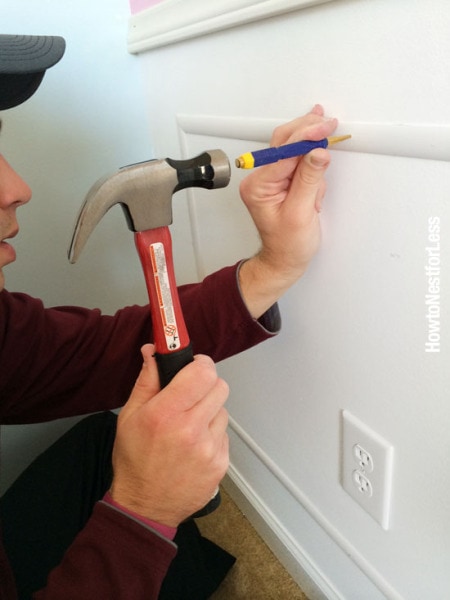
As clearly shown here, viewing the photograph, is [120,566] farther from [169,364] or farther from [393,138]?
[393,138]

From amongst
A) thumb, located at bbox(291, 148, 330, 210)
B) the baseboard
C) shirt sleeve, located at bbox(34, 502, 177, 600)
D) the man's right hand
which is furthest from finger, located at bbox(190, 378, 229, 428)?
the baseboard

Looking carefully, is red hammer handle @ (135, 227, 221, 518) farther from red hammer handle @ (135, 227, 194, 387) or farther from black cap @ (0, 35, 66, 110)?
black cap @ (0, 35, 66, 110)

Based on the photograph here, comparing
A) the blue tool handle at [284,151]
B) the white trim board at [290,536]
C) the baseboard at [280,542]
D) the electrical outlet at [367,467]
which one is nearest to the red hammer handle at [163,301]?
the blue tool handle at [284,151]

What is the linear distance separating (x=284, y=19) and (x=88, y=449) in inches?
32.5

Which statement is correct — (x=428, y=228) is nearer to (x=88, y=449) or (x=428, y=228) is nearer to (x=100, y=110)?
(x=100, y=110)

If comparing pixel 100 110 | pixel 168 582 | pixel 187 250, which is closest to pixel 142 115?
pixel 100 110

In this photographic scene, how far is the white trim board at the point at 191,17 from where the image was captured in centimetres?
50

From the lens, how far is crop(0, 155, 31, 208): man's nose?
1.73 ft

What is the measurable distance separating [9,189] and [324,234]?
366mm

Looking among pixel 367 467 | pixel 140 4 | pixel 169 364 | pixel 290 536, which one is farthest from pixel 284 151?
pixel 290 536

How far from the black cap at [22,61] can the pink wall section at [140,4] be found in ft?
1.08

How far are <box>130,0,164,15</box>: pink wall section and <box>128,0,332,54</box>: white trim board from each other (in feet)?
0.05

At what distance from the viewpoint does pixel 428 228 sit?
422 millimetres

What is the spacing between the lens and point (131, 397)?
49cm
